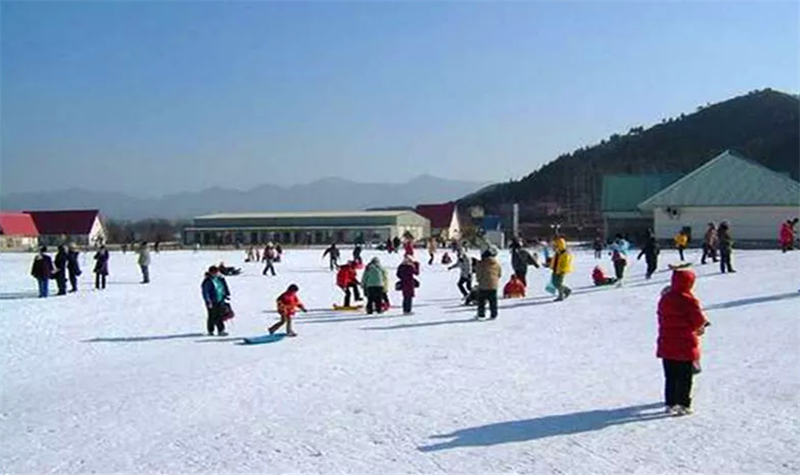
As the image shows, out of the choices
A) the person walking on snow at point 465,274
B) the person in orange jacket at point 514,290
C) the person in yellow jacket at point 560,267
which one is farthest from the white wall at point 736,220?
the person in yellow jacket at point 560,267

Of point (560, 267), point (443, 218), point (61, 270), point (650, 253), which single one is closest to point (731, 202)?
point (650, 253)

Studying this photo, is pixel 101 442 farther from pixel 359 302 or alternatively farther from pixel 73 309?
pixel 73 309

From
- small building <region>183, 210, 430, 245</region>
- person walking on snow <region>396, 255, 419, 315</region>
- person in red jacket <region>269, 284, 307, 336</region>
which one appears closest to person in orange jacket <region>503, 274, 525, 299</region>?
person walking on snow <region>396, 255, 419, 315</region>

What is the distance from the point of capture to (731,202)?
1933 inches

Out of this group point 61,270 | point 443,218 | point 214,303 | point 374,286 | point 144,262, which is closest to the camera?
point 214,303

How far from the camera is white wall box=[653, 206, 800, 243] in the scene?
4784 cm

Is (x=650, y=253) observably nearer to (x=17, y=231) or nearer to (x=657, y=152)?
(x=17, y=231)

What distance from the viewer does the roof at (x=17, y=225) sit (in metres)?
97.9

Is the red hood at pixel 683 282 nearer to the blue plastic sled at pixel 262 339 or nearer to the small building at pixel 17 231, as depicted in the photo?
the blue plastic sled at pixel 262 339

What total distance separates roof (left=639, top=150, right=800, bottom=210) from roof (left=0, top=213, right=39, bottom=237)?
77268mm

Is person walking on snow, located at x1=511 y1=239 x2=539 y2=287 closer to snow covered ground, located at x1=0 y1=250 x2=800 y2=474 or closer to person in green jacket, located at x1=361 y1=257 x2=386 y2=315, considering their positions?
snow covered ground, located at x1=0 y1=250 x2=800 y2=474

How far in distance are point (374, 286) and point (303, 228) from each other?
8025cm

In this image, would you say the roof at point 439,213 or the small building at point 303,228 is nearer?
the small building at point 303,228

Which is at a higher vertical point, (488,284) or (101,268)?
(488,284)
